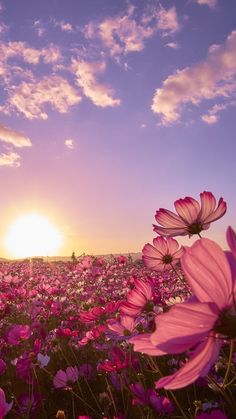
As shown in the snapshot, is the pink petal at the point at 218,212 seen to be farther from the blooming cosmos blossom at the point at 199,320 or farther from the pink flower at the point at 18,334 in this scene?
the pink flower at the point at 18,334

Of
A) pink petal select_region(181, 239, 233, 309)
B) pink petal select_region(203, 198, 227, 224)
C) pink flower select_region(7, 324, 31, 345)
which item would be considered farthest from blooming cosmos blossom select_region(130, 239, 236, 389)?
pink flower select_region(7, 324, 31, 345)

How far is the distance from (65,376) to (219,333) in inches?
109

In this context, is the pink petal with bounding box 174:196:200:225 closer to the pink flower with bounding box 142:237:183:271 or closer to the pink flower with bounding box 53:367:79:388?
the pink flower with bounding box 142:237:183:271

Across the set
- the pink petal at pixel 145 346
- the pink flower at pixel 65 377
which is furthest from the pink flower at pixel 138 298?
the pink flower at pixel 65 377

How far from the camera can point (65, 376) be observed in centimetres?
319

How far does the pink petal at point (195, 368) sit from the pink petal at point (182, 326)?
2 centimetres

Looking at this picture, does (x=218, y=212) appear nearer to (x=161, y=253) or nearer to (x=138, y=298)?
(x=138, y=298)

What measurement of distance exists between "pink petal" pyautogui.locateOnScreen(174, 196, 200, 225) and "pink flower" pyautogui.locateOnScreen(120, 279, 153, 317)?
0.37 meters

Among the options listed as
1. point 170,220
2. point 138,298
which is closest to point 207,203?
point 170,220

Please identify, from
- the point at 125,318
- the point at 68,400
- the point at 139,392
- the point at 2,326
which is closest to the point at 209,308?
the point at 139,392

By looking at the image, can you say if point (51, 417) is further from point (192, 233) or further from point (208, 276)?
point (208, 276)

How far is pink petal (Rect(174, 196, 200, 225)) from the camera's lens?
1604 millimetres

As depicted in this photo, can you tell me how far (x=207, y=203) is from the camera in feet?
5.12

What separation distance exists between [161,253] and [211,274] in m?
1.51
